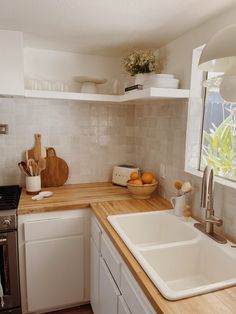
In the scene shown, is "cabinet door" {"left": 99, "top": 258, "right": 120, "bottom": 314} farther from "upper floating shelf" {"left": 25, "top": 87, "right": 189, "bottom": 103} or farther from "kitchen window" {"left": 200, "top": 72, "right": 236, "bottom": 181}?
"upper floating shelf" {"left": 25, "top": 87, "right": 189, "bottom": 103}

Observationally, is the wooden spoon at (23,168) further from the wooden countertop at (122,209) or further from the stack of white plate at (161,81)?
the stack of white plate at (161,81)

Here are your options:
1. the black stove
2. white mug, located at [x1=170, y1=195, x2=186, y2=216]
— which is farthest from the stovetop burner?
white mug, located at [x1=170, y1=195, x2=186, y2=216]

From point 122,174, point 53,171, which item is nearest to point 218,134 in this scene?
point 122,174

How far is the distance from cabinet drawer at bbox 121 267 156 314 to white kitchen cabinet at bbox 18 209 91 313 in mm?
716

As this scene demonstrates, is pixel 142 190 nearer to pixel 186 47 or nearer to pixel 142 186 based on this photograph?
pixel 142 186

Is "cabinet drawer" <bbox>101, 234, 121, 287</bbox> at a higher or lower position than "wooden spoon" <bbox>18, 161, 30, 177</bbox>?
lower

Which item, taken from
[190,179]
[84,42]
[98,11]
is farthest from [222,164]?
[84,42]

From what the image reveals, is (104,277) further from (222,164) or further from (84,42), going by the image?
(84,42)

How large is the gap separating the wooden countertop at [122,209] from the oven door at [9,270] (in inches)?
8.0

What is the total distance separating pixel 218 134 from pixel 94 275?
1290 millimetres

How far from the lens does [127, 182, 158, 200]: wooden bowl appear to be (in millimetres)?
1914

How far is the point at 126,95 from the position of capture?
188 centimetres

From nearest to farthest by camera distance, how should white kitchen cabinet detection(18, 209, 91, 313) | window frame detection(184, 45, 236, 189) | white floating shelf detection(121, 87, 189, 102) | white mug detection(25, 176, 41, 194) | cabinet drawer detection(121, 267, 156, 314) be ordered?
cabinet drawer detection(121, 267, 156, 314), white floating shelf detection(121, 87, 189, 102), window frame detection(184, 45, 236, 189), white kitchen cabinet detection(18, 209, 91, 313), white mug detection(25, 176, 41, 194)

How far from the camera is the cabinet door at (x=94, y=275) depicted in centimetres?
168
